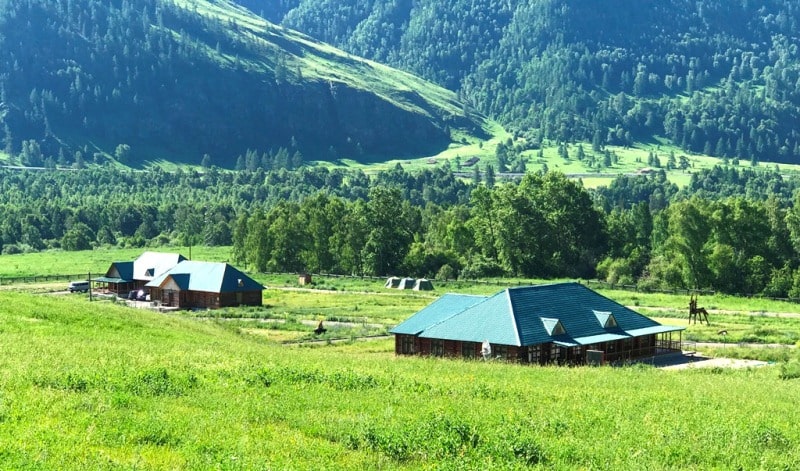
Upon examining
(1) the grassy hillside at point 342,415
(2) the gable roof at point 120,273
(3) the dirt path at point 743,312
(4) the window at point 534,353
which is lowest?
(4) the window at point 534,353

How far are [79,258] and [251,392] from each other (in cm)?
14412

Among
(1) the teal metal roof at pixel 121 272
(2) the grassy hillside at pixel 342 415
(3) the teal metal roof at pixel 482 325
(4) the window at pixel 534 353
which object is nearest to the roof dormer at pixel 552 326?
(4) the window at pixel 534 353

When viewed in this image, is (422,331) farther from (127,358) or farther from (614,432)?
(614,432)

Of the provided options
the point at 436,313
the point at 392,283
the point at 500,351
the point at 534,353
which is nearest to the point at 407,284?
the point at 392,283

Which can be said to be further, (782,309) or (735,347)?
(782,309)

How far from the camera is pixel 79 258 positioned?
164 meters

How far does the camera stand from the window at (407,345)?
58.9 m

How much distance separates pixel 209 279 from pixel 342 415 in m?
76.0

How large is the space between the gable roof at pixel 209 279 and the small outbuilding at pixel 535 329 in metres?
40.9

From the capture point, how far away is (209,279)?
9944cm

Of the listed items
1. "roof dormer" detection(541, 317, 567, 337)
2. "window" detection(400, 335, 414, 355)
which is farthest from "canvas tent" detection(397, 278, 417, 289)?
"roof dormer" detection(541, 317, 567, 337)

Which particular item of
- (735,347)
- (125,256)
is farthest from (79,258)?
(735,347)

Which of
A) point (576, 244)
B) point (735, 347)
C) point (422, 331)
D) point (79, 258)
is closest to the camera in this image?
point (422, 331)

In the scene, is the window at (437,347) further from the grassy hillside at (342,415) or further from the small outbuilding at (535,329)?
the grassy hillside at (342,415)
